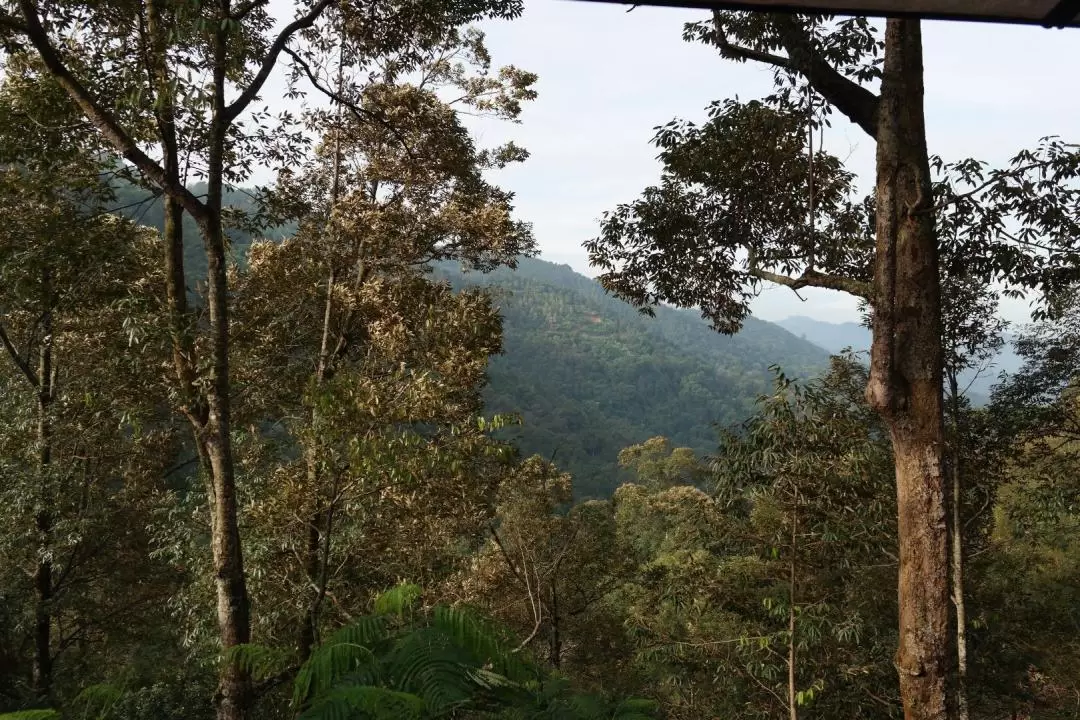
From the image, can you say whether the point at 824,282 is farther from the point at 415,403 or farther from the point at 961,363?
the point at 961,363

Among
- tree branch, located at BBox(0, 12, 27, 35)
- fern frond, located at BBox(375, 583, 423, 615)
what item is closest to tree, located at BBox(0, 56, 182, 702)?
tree branch, located at BBox(0, 12, 27, 35)

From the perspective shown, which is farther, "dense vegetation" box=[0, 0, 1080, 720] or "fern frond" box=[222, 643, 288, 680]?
"dense vegetation" box=[0, 0, 1080, 720]

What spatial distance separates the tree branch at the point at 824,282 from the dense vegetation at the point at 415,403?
0.12 feet

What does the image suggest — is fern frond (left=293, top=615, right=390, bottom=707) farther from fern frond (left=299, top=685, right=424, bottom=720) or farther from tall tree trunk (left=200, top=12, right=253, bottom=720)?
tall tree trunk (left=200, top=12, right=253, bottom=720)

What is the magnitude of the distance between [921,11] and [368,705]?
2.10 m

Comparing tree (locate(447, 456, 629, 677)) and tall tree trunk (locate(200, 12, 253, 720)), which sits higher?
tall tree trunk (locate(200, 12, 253, 720))

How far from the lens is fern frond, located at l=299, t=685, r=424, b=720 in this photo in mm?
1867

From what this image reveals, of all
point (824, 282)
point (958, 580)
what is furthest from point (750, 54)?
point (958, 580)

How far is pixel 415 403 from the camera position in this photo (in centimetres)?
520

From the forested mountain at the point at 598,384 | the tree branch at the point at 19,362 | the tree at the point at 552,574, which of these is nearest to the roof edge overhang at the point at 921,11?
the tree at the point at 552,574

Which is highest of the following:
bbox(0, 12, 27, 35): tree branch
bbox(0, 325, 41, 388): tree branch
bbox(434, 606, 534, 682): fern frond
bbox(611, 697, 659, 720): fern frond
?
bbox(0, 12, 27, 35): tree branch

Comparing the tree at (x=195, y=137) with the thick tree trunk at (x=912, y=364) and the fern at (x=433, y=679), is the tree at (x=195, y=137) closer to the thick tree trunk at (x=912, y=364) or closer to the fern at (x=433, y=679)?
the fern at (x=433, y=679)

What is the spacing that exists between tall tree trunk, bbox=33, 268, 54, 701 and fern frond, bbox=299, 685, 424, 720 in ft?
29.3

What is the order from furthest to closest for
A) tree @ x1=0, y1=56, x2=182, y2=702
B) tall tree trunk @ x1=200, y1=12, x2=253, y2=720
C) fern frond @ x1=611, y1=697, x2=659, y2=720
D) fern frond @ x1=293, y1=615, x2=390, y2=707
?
tree @ x1=0, y1=56, x2=182, y2=702 < tall tree trunk @ x1=200, y1=12, x2=253, y2=720 < fern frond @ x1=611, y1=697, x2=659, y2=720 < fern frond @ x1=293, y1=615, x2=390, y2=707
